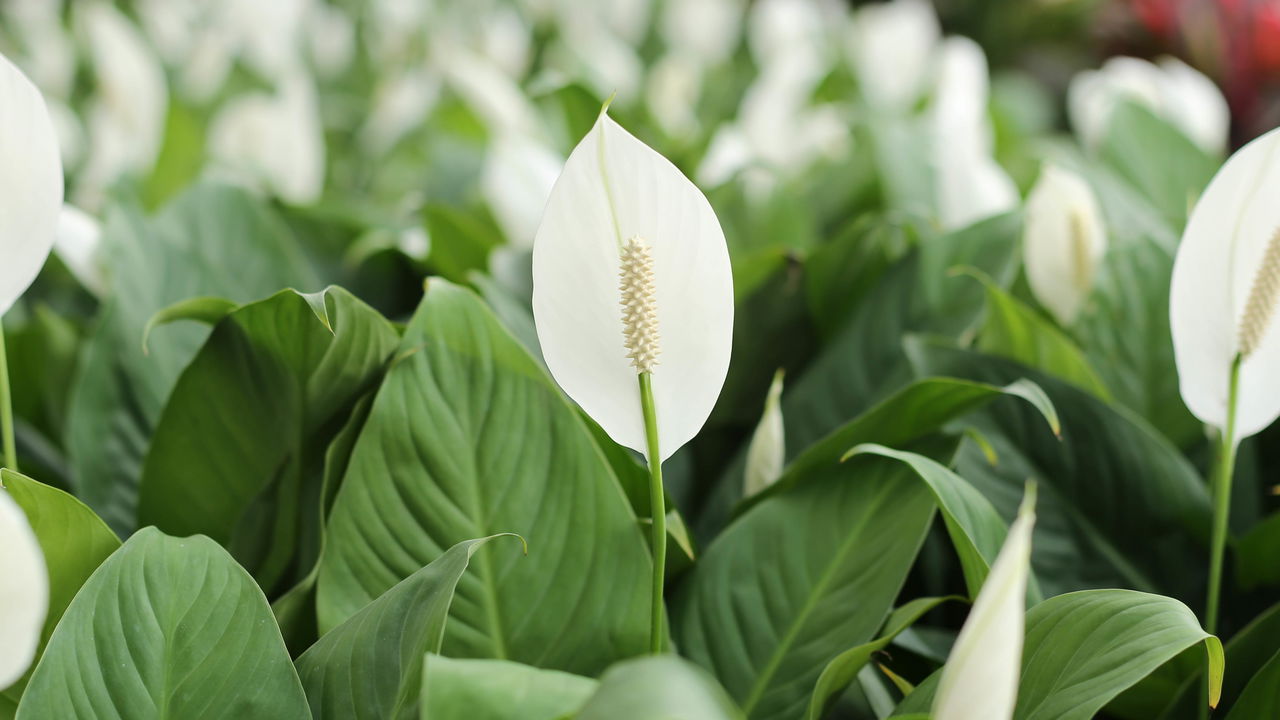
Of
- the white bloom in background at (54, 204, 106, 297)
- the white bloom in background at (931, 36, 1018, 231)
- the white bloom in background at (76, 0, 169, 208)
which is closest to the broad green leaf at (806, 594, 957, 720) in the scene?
the white bloom in background at (931, 36, 1018, 231)

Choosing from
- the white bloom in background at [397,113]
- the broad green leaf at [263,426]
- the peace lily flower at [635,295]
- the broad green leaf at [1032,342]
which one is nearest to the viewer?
the peace lily flower at [635,295]

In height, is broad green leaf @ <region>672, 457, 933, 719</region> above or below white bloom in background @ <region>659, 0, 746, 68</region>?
below

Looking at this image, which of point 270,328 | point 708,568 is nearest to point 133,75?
point 270,328

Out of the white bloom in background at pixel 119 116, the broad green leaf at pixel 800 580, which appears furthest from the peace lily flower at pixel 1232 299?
the white bloom in background at pixel 119 116

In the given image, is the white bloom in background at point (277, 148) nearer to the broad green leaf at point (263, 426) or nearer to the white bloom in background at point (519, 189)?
the white bloom in background at point (519, 189)

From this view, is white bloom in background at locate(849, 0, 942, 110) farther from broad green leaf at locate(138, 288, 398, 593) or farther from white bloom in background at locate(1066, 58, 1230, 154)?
broad green leaf at locate(138, 288, 398, 593)

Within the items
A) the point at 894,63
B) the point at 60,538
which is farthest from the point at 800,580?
the point at 894,63
